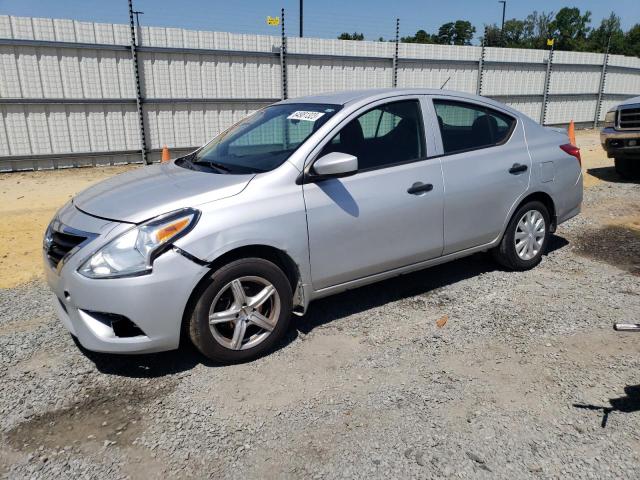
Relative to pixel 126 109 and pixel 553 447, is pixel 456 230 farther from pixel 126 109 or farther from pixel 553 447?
pixel 126 109

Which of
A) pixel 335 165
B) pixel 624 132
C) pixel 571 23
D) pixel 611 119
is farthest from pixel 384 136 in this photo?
pixel 571 23

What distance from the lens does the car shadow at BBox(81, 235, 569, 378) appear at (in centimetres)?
348

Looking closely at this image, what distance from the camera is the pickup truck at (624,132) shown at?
29.0 ft

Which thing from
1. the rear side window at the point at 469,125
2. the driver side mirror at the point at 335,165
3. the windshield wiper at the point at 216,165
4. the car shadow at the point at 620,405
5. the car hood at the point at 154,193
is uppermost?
the rear side window at the point at 469,125

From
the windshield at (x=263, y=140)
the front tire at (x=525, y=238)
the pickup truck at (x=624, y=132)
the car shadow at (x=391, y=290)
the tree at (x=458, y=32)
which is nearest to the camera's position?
the windshield at (x=263, y=140)

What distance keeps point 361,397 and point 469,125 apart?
2.69m

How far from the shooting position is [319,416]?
2.96 m

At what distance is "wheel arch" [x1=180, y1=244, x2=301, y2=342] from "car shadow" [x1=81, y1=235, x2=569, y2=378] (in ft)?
0.94

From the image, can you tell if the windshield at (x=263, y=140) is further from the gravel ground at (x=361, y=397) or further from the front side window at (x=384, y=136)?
the gravel ground at (x=361, y=397)

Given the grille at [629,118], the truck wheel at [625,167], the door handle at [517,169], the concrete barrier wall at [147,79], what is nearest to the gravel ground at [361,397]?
the door handle at [517,169]

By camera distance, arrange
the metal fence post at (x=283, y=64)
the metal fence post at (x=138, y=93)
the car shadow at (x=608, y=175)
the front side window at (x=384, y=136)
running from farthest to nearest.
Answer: the metal fence post at (x=283, y=64)
the metal fence post at (x=138, y=93)
the car shadow at (x=608, y=175)
the front side window at (x=384, y=136)

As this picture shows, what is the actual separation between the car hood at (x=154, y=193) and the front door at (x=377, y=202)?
0.60 m

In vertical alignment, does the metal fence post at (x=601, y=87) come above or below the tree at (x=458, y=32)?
below

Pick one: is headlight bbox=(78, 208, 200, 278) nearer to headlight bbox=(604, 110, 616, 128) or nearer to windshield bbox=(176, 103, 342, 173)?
windshield bbox=(176, 103, 342, 173)
